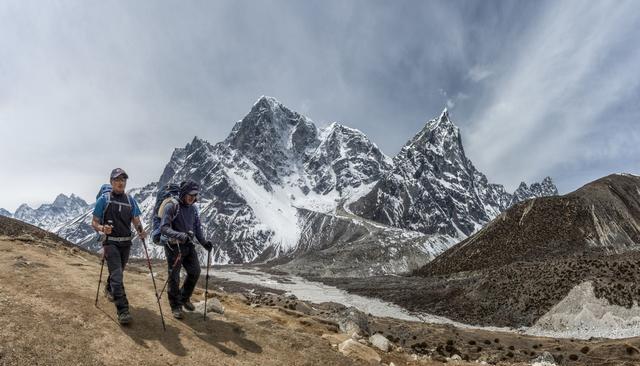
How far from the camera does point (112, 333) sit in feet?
33.0

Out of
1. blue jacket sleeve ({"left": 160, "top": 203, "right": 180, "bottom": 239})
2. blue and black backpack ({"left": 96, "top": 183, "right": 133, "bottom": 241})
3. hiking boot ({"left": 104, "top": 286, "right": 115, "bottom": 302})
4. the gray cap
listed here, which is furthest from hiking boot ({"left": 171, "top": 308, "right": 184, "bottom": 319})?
the gray cap

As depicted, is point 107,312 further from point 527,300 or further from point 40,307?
point 527,300

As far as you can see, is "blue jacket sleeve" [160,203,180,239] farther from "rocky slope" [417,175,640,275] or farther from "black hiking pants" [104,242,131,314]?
"rocky slope" [417,175,640,275]

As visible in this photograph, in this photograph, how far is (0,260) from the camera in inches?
548

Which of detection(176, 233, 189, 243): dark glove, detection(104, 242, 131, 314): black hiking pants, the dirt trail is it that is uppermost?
detection(176, 233, 189, 243): dark glove

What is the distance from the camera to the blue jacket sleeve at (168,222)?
1191 centimetres

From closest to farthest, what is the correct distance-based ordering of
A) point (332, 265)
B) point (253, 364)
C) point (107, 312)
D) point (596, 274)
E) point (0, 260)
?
point (253, 364) → point (107, 312) → point (0, 260) → point (596, 274) → point (332, 265)

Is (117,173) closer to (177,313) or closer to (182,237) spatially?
(182,237)

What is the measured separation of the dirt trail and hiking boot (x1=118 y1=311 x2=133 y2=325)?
7.1 inches

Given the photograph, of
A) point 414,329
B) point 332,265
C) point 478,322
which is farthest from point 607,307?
point 332,265

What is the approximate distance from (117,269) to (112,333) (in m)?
1.96

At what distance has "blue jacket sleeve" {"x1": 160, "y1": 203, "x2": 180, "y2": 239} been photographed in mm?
11914

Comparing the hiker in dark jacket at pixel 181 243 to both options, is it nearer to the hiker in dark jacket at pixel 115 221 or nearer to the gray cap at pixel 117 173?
the hiker in dark jacket at pixel 115 221

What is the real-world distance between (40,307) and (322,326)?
345 inches
